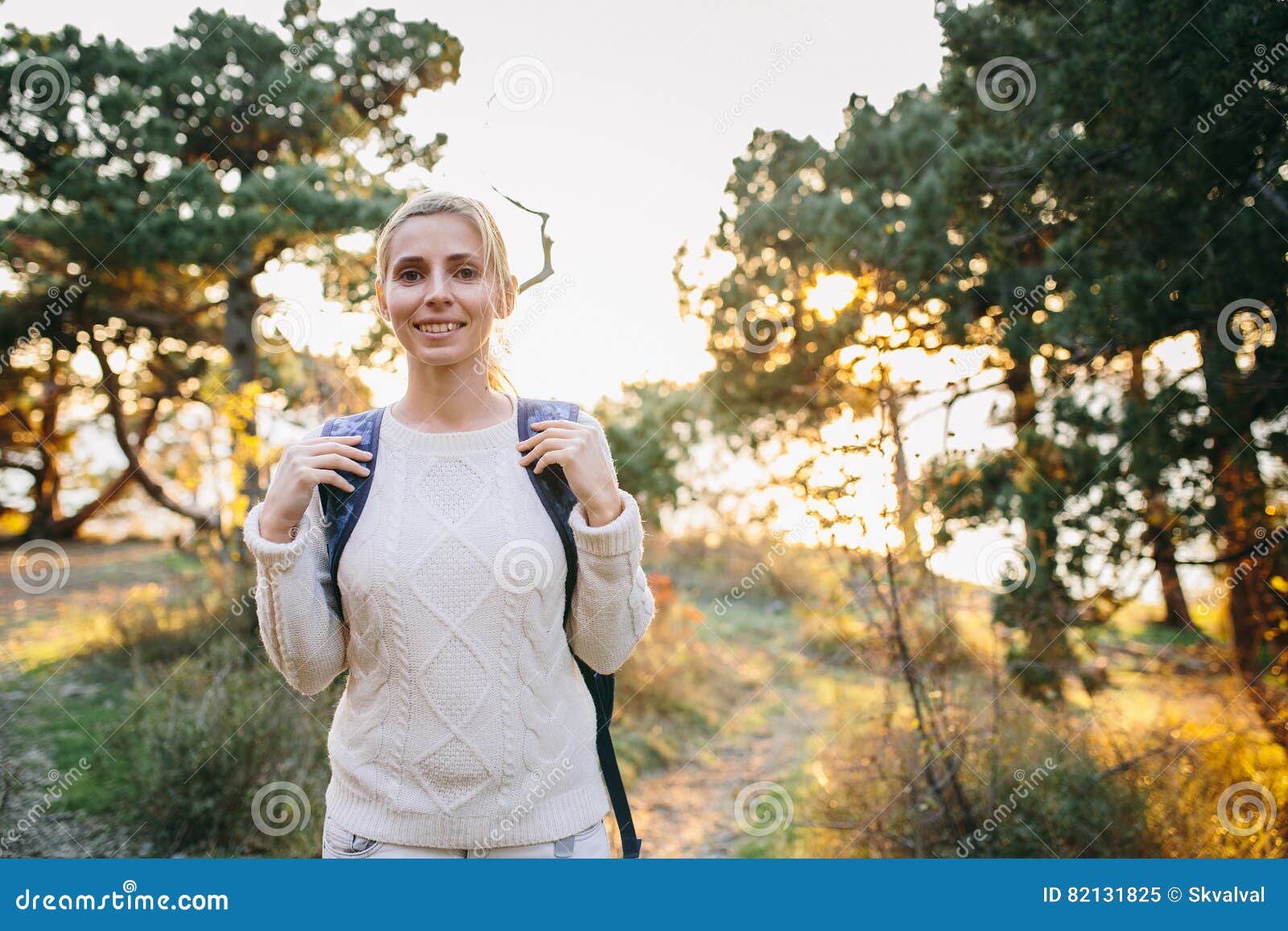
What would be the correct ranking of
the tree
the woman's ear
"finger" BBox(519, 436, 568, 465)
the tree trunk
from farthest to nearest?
the tree
the tree trunk
the woman's ear
"finger" BBox(519, 436, 568, 465)

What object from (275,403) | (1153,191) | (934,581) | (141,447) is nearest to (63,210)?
(275,403)

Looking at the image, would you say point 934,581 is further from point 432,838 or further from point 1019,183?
point 432,838

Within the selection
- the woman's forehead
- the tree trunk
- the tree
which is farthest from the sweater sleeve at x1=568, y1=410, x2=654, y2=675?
the tree

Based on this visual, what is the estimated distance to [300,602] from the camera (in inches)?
56.6

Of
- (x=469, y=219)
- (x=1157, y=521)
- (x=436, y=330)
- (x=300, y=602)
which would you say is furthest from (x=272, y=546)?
(x=1157, y=521)

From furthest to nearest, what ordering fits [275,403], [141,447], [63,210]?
[141,447] < [275,403] < [63,210]

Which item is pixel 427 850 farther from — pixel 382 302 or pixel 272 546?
pixel 382 302

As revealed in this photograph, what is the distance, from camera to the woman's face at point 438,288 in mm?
1544

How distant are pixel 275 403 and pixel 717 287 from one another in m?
4.05

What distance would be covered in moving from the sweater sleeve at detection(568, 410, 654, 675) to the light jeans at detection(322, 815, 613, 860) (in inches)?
12.9

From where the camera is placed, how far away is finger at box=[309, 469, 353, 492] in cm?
145

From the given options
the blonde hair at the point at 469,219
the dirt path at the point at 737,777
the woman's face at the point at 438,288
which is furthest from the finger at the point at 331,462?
the dirt path at the point at 737,777

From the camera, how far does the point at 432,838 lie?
146 centimetres

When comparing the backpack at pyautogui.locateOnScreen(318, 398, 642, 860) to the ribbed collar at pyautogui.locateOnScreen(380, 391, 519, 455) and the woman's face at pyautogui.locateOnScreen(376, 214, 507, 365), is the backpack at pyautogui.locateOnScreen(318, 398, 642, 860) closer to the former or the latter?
the ribbed collar at pyautogui.locateOnScreen(380, 391, 519, 455)
